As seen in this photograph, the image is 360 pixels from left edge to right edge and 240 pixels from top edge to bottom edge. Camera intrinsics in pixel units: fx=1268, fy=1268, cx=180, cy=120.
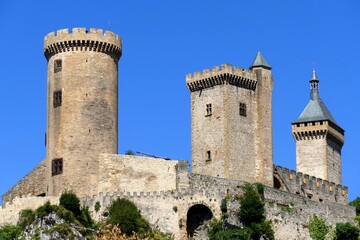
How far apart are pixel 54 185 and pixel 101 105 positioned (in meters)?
5.78

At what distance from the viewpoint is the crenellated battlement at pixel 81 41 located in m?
80.0

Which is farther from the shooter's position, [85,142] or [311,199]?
[311,199]

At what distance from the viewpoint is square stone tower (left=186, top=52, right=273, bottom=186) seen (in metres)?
83.0

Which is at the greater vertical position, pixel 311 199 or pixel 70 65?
pixel 70 65

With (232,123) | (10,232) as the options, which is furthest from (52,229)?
(232,123)

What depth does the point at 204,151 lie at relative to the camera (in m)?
84.1

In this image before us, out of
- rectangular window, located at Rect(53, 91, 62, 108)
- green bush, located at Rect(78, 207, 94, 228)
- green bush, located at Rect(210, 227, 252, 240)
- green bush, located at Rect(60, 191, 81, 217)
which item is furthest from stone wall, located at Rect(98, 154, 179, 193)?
rectangular window, located at Rect(53, 91, 62, 108)

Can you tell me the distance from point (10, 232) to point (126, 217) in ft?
22.4

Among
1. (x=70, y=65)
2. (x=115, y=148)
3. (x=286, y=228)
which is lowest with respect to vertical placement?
(x=286, y=228)

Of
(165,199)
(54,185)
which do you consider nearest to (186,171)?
(165,199)

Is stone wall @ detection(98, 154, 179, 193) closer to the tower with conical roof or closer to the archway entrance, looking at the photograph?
the archway entrance

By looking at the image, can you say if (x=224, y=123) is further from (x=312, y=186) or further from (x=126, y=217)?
(x=126, y=217)

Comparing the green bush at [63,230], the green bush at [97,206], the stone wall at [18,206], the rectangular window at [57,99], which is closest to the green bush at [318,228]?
the green bush at [97,206]

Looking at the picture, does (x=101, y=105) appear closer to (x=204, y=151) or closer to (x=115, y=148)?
(x=115, y=148)
